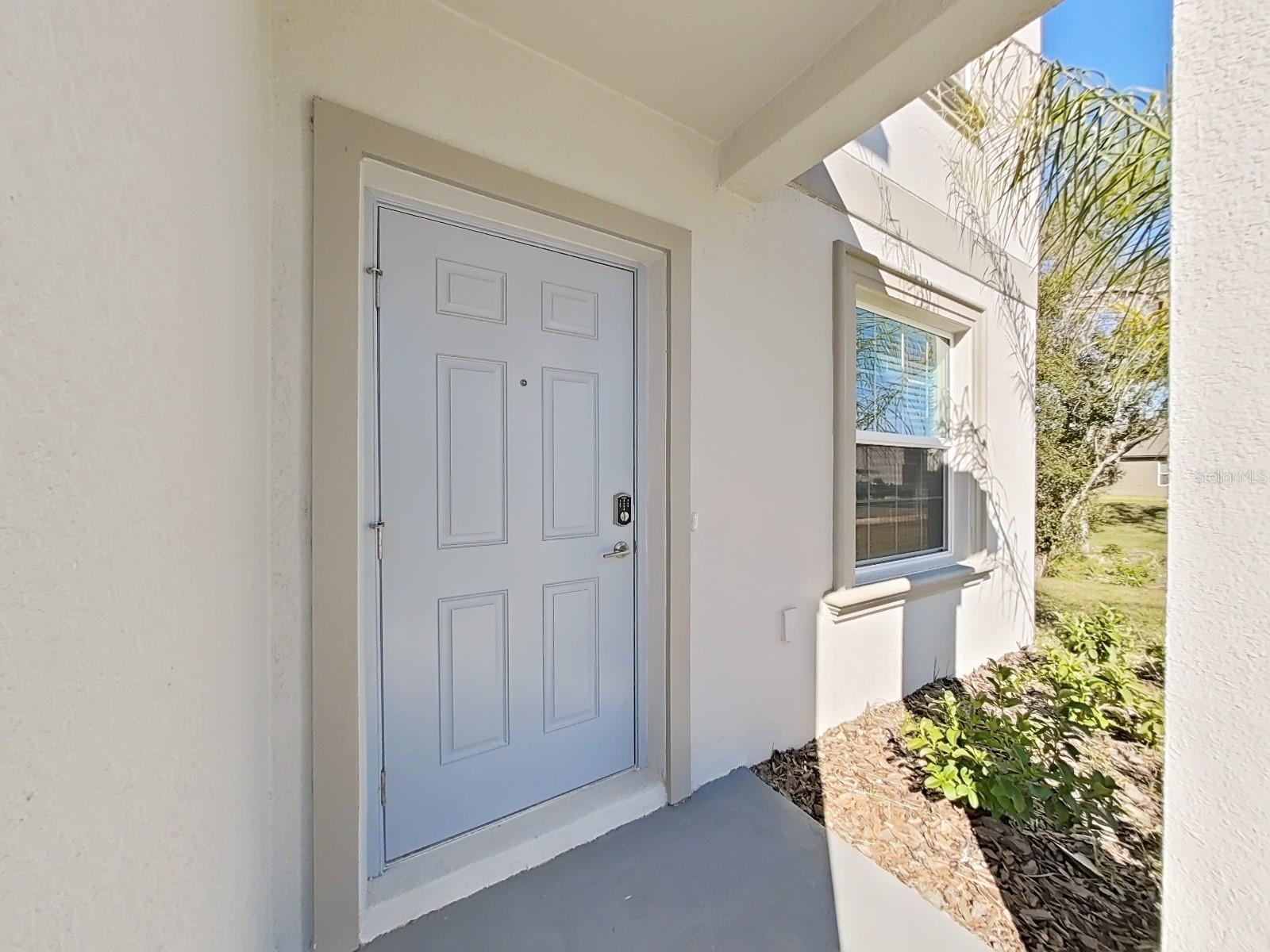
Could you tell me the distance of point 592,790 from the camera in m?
1.87

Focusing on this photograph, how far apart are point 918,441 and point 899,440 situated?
211mm

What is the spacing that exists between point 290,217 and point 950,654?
400cm

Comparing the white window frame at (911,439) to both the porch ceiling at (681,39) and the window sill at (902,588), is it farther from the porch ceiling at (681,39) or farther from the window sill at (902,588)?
the porch ceiling at (681,39)

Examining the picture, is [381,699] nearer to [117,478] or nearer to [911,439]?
[117,478]

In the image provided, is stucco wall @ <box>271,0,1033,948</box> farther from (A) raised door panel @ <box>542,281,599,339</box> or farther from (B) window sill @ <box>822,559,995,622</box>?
(A) raised door panel @ <box>542,281,599,339</box>

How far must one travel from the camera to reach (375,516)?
1506mm

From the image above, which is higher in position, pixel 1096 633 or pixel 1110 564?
pixel 1110 564

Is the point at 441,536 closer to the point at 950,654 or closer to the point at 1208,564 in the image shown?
the point at 1208,564

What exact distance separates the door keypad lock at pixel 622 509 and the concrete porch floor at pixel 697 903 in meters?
1.10

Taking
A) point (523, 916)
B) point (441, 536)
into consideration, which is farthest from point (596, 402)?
point (523, 916)

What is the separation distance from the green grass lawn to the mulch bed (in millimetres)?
2060

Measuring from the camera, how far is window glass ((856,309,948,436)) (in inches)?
112

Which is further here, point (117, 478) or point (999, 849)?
point (999, 849)

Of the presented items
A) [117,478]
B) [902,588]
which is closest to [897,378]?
[902,588]
